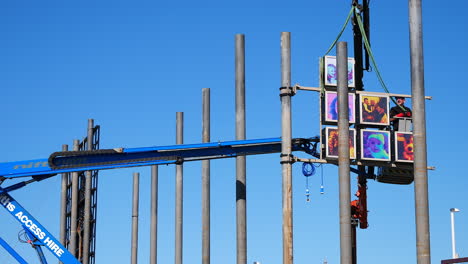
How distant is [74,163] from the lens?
→ 32.6 metres

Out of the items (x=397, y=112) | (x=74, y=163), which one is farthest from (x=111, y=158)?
(x=397, y=112)

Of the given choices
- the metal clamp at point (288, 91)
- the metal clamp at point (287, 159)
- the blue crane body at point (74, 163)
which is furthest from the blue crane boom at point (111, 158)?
the metal clamp at point (287, 159)

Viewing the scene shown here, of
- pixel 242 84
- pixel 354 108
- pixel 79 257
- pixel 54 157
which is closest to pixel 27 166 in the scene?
pixel 54 157

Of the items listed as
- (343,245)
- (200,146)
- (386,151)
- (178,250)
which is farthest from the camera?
(178,250)

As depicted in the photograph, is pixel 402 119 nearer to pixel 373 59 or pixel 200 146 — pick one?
pixel 373 59

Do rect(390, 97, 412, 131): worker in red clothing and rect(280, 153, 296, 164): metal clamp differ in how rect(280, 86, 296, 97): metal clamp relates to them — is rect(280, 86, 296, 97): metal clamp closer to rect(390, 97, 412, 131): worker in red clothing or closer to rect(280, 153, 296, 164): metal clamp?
rect(280, 153, 296, 164): metal clamp

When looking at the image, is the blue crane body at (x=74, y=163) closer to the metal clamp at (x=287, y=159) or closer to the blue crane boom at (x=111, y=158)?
the blue crane boom at (x=111, y=158)

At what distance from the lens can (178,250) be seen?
124ft

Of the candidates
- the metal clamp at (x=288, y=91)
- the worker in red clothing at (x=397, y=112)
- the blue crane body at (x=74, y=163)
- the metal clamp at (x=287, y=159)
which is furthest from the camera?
the blue crane body at (x=74, y=163)

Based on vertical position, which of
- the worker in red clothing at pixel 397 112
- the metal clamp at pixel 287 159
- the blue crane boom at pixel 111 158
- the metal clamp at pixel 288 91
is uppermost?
the metal clamp at pixel 288 91

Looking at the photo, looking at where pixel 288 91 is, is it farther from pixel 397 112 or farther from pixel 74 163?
pixel 74 163

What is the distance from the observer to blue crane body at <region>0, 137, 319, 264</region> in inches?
1271

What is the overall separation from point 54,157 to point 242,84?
7.01 m

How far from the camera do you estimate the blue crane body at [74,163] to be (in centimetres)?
A: 3228
